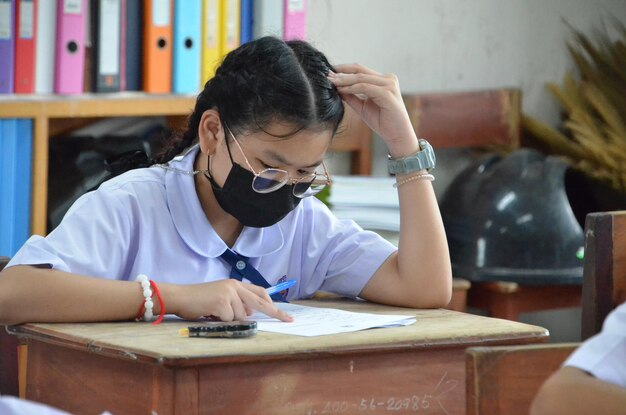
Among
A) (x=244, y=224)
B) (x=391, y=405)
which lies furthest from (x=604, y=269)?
(x=244, y=224)

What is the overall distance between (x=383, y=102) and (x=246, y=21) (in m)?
1.01

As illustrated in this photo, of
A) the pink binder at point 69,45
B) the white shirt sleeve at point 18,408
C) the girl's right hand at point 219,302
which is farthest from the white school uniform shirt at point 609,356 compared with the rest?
the pink binder at point 69,45

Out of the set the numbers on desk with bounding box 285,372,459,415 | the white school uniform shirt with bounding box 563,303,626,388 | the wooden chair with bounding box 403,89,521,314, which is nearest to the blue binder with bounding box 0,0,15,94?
the wooden chair with bounding box 403,89,521,314

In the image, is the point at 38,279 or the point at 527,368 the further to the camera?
the point at 38,279

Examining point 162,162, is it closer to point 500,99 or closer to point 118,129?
point 118,129

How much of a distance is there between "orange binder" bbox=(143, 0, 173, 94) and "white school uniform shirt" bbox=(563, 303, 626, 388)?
78.0 inches

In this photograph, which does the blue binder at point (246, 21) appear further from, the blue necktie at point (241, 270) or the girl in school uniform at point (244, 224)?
the blue necktie at point (241, 270)

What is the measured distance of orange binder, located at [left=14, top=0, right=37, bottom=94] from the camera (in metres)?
2.69

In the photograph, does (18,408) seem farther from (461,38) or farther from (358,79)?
(461,38)

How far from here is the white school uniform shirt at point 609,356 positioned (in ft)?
3.41

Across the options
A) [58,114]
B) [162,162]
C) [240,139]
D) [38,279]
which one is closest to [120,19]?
[58,114]

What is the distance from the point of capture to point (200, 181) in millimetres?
2008

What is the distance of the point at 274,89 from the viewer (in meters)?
1.89

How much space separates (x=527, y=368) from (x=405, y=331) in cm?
46
